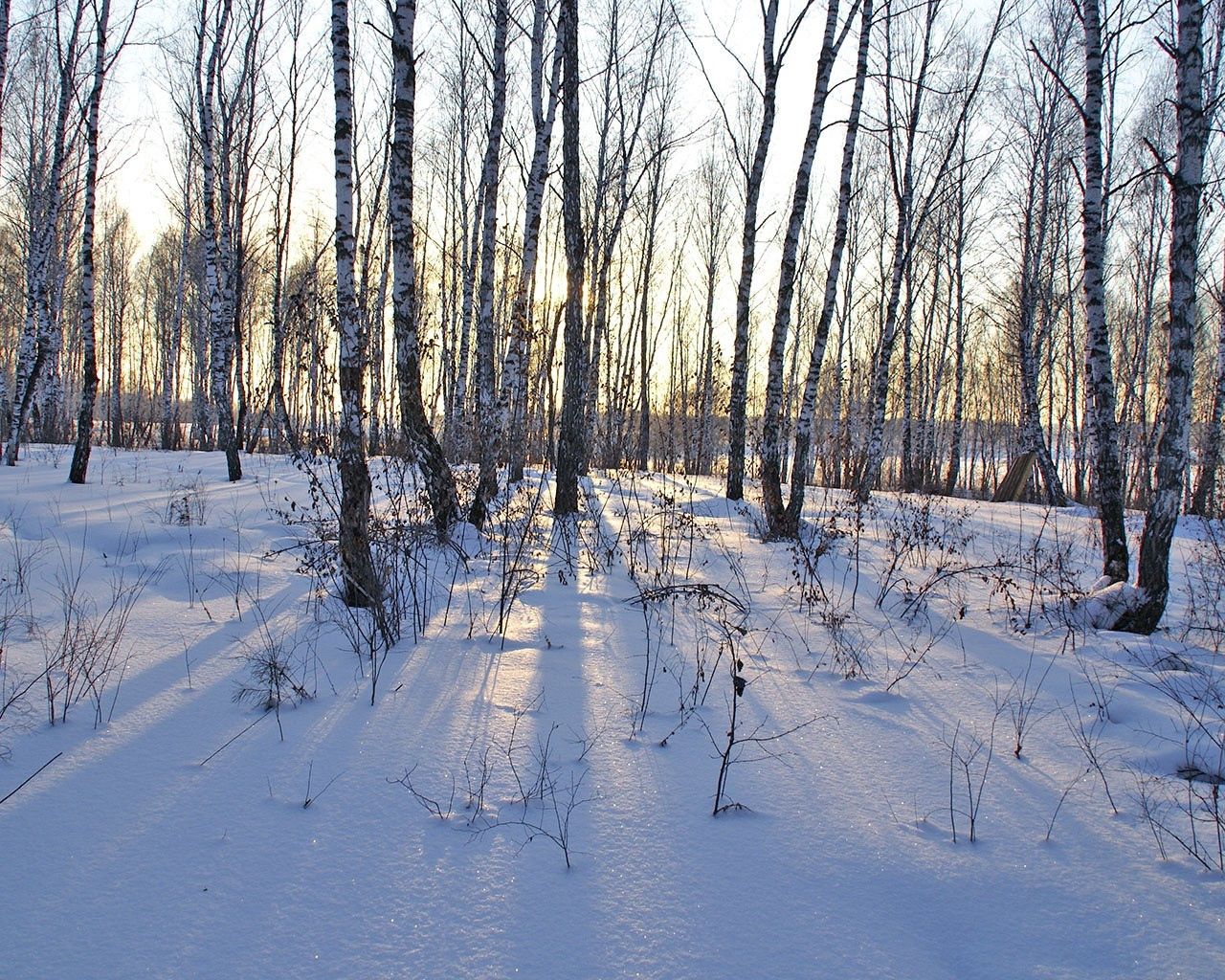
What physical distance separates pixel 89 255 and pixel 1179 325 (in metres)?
11.9

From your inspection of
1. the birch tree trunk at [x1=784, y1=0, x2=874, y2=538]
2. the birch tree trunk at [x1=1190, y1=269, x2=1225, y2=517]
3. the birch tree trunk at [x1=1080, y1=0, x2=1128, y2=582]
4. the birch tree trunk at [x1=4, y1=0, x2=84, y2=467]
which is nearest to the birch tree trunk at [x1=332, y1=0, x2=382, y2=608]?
the birch tree trunk at [x1=784, y1=0, x2=874, y2=538]

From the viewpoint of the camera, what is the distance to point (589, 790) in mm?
2238

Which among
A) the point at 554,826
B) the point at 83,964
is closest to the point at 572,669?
the point at 554,826

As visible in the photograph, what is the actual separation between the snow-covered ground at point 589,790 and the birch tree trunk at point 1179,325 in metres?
0.46

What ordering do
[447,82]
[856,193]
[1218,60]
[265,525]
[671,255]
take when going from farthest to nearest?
[671,255], [856,193], [447,82], [1218,60], [265,525]

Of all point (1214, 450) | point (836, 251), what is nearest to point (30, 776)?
point (836, 251)

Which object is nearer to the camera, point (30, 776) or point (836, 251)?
point (30, 776)

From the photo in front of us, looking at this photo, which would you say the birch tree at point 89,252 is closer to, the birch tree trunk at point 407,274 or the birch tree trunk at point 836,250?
the birch tree trunk at point 407,274

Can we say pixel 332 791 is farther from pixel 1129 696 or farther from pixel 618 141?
pixel 618 141

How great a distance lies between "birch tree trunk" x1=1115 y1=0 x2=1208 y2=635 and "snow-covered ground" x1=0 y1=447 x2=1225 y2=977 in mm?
456

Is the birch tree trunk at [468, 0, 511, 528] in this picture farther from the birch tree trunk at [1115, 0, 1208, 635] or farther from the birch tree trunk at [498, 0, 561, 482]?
the birch tree trunk at [1115, 0, 1208, 635]

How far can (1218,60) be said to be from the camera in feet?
38.8

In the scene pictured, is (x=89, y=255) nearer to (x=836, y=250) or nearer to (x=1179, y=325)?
(x=836, y=250)

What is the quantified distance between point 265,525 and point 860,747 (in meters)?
5.78
